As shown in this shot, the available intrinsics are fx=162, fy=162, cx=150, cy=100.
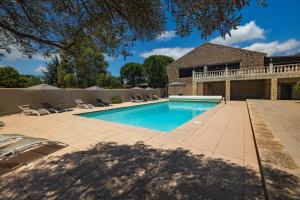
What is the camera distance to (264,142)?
3971 mm

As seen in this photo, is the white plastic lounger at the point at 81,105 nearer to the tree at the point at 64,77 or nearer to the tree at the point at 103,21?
the tree at the point at 103,21

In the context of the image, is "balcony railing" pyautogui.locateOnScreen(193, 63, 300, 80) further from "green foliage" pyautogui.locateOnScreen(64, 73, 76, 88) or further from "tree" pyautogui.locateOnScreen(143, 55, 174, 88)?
"green foliage" pyautogui.locateOnScreen(64, 73, 76, 88)

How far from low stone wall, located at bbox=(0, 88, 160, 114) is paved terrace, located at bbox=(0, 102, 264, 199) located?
8.62 metres

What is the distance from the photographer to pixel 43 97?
1255 centimetres

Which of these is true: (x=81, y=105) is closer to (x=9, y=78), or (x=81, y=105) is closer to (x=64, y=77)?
(x=9, y=78)

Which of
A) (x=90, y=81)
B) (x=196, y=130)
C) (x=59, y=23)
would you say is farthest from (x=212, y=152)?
(x=90, y=81)

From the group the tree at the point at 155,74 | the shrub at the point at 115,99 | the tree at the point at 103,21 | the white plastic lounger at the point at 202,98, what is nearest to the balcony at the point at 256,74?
the white plastic lounger at the point at 202,98

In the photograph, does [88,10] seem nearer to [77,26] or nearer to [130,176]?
[77,26]

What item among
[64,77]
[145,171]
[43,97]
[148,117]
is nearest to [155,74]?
[64,77]

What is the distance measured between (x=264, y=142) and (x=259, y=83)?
2039 cm

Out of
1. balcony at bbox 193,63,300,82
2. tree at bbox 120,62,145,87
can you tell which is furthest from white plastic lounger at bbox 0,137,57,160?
tree at bbox 120,62,145,87

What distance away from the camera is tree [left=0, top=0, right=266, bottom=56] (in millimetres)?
2668

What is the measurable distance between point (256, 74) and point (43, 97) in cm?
2043

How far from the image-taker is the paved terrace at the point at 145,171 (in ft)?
7.99
